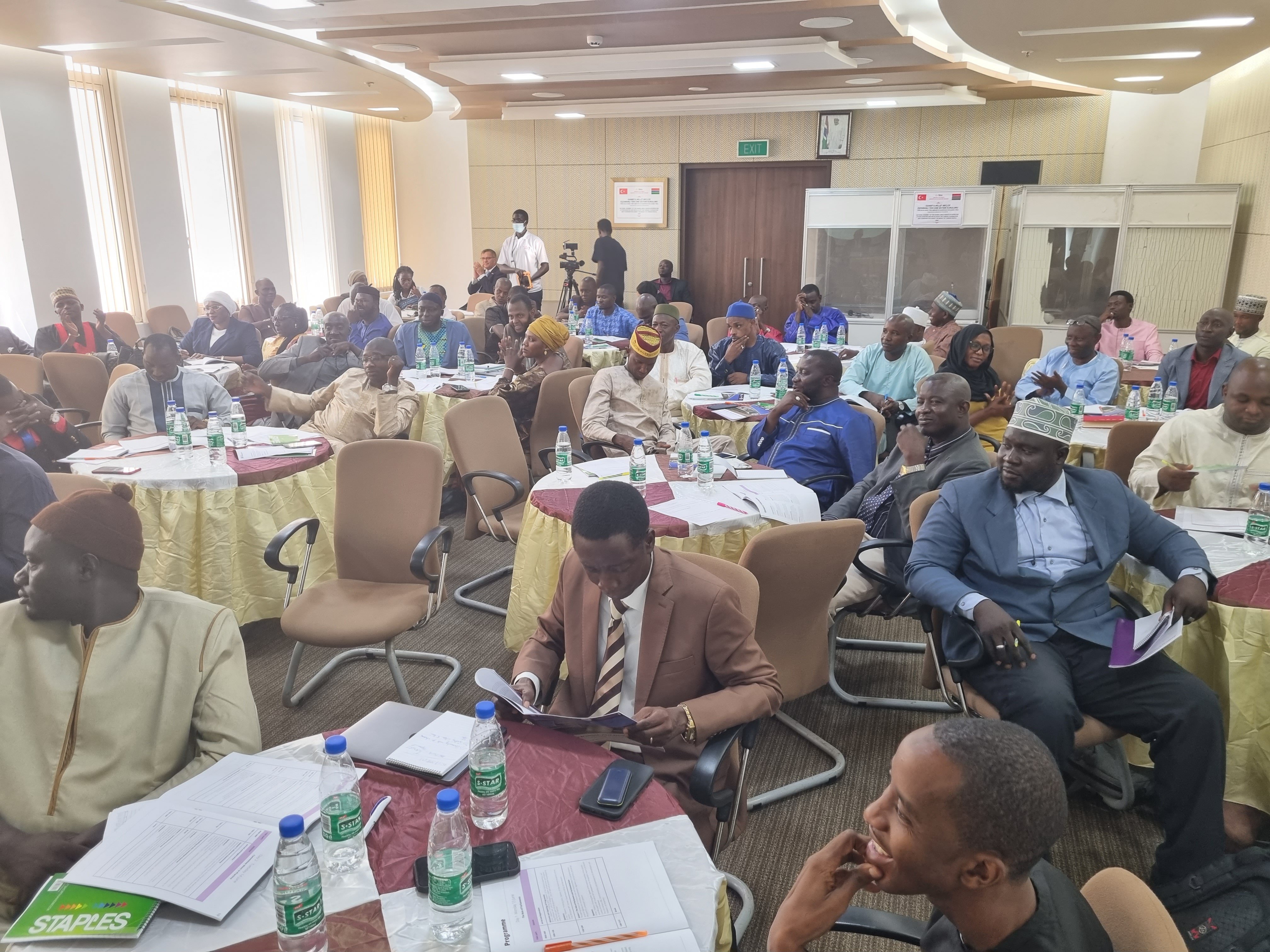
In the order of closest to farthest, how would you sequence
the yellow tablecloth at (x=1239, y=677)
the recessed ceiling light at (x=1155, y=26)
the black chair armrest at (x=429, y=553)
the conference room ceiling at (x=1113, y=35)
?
the yellow tablecloth at (x=1239, y=677) → the black chair armrest at (x=429, y=553) → the conference room ceiling at (x=1113, y=35) → the recessed ceiling light at (x=1155, y=26)

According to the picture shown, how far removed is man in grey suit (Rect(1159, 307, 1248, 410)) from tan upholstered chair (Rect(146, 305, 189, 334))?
9.27m

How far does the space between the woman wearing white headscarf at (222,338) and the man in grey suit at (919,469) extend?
19.8ft

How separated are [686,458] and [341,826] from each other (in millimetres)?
2756

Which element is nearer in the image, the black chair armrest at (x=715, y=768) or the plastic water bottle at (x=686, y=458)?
the black chair armrest at (x=715, y=768)

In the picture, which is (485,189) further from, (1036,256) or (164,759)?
(164,759)

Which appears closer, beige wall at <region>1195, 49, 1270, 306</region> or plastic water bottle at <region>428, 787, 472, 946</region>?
plastic water bottle at <region>428, 787, 472, 946</region>

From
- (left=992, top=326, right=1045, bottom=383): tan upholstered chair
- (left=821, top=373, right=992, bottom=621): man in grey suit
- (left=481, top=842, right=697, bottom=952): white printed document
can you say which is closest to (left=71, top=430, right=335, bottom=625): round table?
(left=821, top=373, right=992, bottom=621): man in grey suit

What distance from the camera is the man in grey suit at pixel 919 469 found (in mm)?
3625

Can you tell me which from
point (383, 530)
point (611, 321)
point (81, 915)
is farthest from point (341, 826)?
point (611, 321)

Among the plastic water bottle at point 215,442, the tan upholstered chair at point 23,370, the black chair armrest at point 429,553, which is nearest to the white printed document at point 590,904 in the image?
the black chair armrest at point 429,553

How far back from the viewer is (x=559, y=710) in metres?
2.30

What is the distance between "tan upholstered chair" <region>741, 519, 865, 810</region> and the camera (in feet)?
9.00

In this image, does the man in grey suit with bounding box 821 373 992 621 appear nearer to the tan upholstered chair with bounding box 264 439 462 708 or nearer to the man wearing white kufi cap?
the tan upholstered chair with bounding box 264 439 462 708

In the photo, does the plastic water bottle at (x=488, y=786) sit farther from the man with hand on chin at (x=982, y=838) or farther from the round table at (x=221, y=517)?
the round table at (x=221, y=517)
